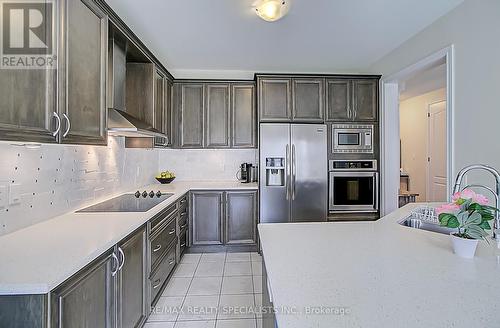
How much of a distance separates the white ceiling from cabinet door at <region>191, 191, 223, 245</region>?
1823 mm

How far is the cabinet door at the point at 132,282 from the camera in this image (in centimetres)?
157

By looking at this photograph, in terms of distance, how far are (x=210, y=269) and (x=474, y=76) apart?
10.3 feet

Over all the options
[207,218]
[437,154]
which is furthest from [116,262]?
[437,154]

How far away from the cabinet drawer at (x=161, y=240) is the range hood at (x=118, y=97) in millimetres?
888

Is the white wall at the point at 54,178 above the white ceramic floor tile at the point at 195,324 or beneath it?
above

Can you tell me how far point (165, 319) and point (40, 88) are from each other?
1.87 m

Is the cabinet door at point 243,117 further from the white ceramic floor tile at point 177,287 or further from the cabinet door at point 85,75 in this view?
the cabinet door at point 85,75

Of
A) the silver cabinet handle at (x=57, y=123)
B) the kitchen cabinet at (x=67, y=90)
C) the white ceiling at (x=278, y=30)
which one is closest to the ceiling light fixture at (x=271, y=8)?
the white ceiling at (x=278, y=30)

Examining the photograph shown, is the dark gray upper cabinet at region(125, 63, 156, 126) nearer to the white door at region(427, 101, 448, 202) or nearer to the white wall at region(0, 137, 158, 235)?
the white wall at region(0, 137, 158, 235)

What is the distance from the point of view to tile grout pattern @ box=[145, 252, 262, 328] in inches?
83.7

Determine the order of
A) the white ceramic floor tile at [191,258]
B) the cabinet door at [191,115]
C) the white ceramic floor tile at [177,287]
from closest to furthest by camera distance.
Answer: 1. the white ceramic floor tile at [177,287]
2. the white ceramic floor tile at [191,258]
3. the cabinet door at [191,115]

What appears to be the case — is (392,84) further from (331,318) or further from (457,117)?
(331,318)

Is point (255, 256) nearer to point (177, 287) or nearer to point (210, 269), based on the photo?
point (210, 269)

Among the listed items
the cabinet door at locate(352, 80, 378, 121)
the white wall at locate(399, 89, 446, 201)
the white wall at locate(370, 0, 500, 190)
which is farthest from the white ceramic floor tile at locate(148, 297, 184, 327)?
the white wall at locate(399, 89, 446, 201)
